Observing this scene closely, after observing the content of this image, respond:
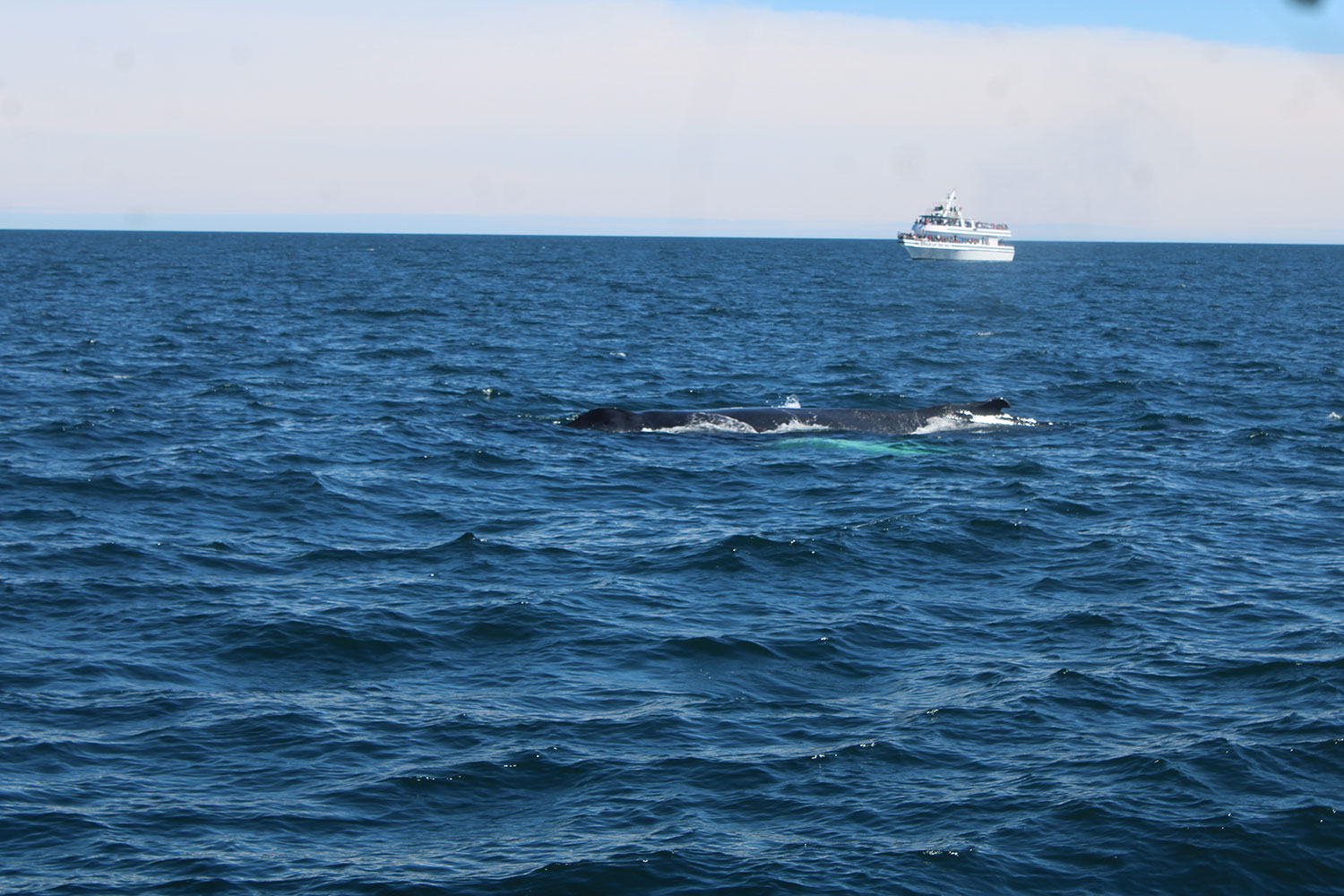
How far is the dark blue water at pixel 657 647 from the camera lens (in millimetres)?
11070

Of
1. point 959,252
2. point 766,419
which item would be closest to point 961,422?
point 766,419

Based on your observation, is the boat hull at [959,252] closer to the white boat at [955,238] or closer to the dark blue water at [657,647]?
the white boat at [955,238]

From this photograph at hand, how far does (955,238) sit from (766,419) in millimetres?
124575

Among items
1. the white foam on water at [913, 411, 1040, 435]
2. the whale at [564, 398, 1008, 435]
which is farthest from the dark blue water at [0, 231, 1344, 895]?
the whale at [564, 398, 1008, 435]

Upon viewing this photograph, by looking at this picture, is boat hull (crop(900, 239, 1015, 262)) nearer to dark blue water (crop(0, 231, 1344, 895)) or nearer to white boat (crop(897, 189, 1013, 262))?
white boat (crop(897, 189, 1013, 262))

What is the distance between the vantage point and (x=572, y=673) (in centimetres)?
1510

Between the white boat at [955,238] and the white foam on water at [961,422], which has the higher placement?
the white boat at [955,238]

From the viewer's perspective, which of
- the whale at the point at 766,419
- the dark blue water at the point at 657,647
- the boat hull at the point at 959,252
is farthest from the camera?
the boat hull at the point at 959,252

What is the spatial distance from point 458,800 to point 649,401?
2550cm

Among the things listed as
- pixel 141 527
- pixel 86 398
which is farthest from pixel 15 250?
pixel 141 527

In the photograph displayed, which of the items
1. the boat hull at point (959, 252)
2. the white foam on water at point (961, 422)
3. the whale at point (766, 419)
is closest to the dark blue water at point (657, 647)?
the white foam on water at point (961, 422)

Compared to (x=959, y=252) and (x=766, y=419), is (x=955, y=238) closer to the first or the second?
(x=959, y=252)

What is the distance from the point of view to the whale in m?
31.2

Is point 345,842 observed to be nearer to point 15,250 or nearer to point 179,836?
point 179,836
